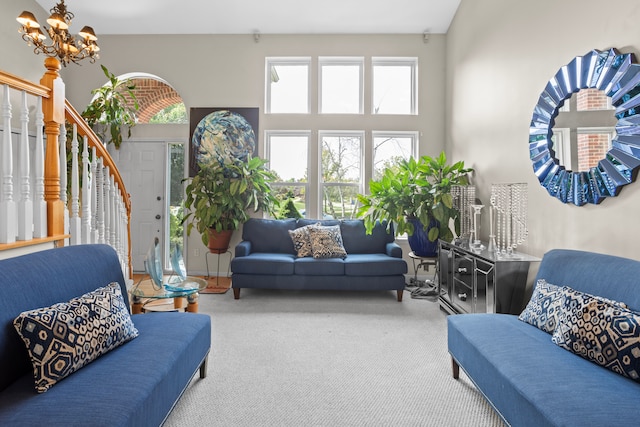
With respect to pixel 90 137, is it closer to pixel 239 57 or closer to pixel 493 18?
pixel 239 57

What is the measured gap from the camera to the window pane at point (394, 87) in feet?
16.7

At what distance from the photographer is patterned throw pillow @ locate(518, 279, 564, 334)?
186cm

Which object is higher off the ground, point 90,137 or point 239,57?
point 239,57

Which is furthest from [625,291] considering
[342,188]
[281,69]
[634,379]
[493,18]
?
[281,69]

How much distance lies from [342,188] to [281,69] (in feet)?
6.30

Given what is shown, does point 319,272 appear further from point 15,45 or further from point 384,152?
point 15,45

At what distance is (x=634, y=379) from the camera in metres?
1.40

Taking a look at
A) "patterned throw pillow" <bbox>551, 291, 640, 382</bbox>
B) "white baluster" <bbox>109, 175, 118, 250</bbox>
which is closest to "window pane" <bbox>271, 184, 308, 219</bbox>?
"white baluster" <bbox>109, 175, 118, 250</bbox>

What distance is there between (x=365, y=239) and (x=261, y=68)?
9.11 ft

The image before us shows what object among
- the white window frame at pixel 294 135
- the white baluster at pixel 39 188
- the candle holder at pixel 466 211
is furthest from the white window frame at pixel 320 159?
the white baluster at pixel 39 188

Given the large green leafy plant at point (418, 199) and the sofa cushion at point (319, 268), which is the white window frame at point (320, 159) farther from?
the sofa cushion at point (319, 268)

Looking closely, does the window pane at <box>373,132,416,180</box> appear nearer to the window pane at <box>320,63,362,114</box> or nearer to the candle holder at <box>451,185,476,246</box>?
the window pane at <box>320,63,362,114</box>

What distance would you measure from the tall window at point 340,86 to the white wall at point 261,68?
0.11 metres

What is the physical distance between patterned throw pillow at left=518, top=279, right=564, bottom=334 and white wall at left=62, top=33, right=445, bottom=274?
2927mm
